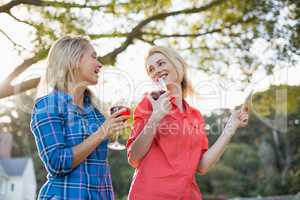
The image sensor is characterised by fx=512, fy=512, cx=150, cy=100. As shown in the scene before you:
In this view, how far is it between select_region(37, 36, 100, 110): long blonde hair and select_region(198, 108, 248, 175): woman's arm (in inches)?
31.4

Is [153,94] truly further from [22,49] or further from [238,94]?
[238,94]

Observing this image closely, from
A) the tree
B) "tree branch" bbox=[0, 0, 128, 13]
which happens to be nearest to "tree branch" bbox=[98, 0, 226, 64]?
the tree

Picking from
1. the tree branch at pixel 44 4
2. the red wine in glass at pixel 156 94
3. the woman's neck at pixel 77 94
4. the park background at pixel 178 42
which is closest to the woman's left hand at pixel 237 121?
the red wine in glass at pixel 156 94

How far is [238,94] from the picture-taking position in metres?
5.63

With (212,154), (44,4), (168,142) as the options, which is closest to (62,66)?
(168,142)

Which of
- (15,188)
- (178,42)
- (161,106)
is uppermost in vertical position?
(178,42)

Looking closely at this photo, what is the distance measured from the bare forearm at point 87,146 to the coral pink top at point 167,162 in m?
0.36

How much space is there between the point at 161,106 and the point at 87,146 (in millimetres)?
449

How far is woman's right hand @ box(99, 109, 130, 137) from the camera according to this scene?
214 centimetres

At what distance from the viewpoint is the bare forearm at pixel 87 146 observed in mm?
2113

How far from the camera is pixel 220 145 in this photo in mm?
2619

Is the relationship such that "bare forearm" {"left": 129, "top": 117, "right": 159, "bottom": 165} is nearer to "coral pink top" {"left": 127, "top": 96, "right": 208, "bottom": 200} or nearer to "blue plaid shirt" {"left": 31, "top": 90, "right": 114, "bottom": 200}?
"coral pink top" {"left": 127, "top": 96, "right": 208, "bottom": 200}

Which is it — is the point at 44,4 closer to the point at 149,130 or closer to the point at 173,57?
the point at 173,57

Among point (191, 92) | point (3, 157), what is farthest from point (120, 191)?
point (191, 92)
